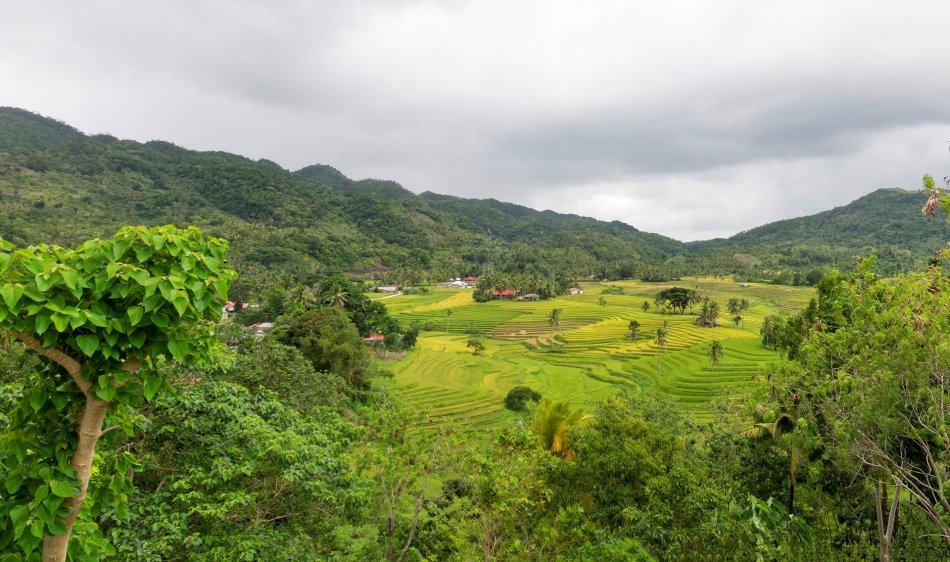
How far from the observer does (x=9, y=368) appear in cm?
1399

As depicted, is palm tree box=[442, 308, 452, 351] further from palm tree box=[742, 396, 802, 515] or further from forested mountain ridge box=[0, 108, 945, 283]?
palm tree box=[742, 396, 802, 515]

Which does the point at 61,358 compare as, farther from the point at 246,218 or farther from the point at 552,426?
the point at 246,218

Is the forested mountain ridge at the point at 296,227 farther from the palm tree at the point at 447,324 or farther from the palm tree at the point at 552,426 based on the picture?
the palm tree at the point at 552,426

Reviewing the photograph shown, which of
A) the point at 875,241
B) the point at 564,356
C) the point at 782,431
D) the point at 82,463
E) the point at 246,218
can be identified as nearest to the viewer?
the point at 82,463

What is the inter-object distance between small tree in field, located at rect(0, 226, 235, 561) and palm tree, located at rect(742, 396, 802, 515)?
1022cm

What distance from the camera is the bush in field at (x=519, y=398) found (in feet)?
113

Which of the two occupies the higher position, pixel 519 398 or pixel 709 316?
pixel 709 316

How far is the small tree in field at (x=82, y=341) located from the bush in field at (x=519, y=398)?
107 ft

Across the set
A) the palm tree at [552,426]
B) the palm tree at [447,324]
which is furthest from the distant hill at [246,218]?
the palm tree at [552,426]

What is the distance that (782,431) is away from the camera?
1149 cm

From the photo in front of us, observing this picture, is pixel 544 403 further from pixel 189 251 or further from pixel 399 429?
pixel 189 251

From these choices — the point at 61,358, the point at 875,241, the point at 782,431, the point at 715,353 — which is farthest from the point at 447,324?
the point at 875,241

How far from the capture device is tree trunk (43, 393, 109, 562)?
287cm

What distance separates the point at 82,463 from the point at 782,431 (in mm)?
13636
